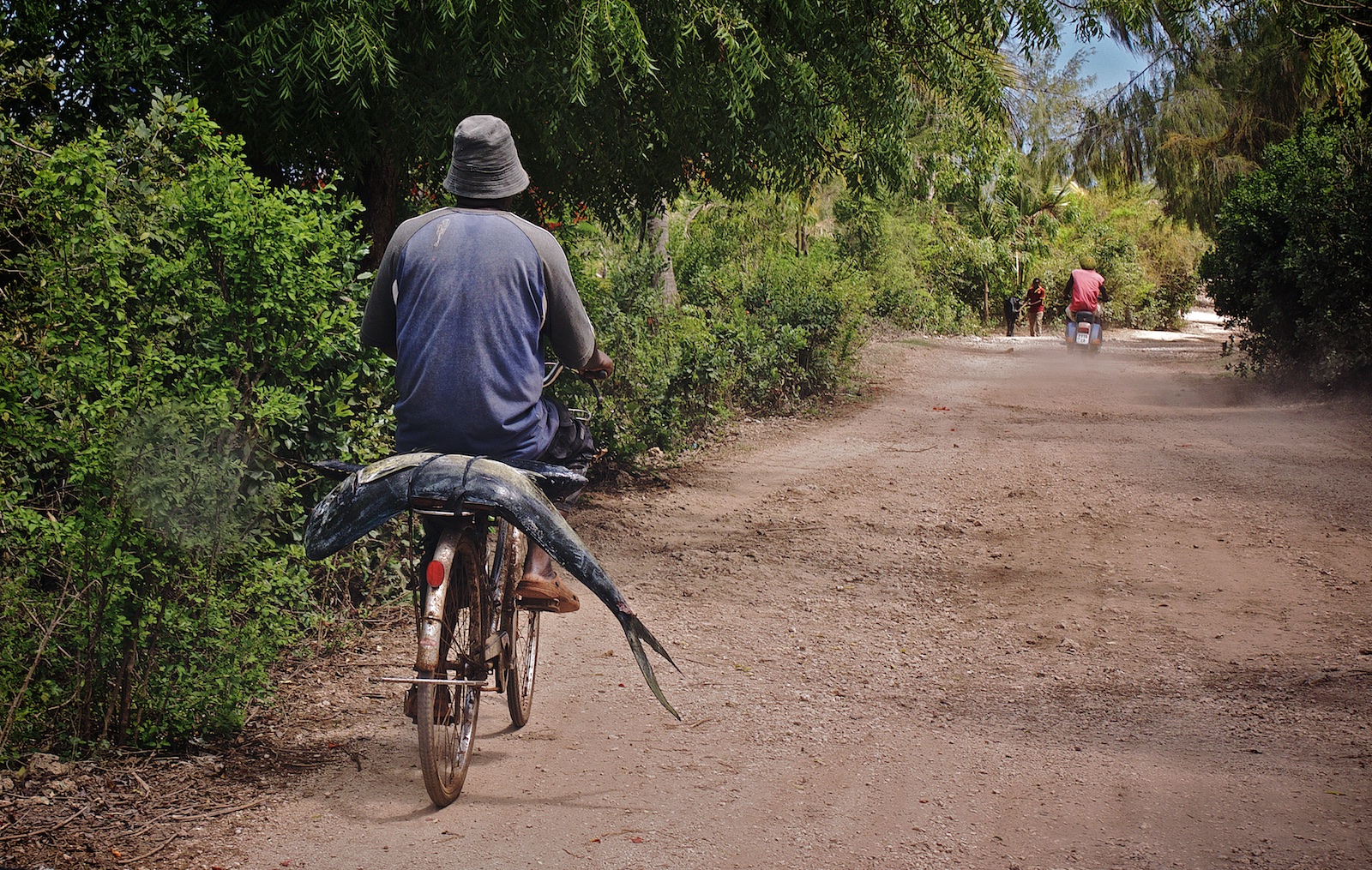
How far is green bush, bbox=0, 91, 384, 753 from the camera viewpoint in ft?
11.7

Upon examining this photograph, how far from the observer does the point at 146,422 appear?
363 cm

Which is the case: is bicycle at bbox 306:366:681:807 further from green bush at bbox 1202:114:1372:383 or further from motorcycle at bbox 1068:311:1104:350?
motorcycle at bbox 1068:311:1104:350

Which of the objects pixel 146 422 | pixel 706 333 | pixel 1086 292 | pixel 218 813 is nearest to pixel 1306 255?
pixel 706 333

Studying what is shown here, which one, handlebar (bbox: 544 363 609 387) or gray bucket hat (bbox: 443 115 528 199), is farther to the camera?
handlebar (bbox: 544 363 609 387)

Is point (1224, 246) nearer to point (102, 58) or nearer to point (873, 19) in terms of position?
point (873, 19)

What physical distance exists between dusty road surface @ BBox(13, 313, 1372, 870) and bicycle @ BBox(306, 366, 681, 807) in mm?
332

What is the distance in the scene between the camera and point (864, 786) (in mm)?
3865

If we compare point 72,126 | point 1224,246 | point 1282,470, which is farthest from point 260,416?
point 1224,246

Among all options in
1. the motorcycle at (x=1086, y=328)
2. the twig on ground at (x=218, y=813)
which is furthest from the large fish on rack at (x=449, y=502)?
the motorcycle at (x=1086, y=328)

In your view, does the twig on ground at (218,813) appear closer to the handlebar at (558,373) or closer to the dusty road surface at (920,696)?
the dusty road surface at (920,696)

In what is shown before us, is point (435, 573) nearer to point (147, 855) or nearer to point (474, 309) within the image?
point (474, 309)

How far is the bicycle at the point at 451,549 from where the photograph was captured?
3398mm

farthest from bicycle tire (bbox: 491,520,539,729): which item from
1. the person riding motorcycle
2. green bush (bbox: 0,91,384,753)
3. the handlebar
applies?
the person riding motorcycle

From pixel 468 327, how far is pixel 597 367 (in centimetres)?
75
